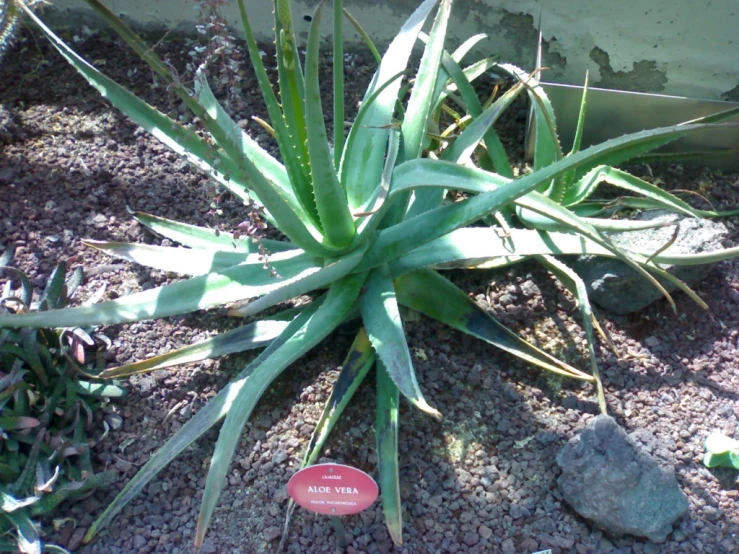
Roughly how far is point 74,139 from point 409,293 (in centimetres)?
129

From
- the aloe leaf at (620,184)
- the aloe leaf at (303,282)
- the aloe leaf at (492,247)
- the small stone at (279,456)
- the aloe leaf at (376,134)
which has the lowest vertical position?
the small stone at (279,456)

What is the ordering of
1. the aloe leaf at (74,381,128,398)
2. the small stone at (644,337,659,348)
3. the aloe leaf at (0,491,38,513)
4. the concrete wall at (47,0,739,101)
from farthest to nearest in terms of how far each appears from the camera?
the concrete wall at (47,0,739,101)
the small stone at (644,337,659,348)
the aloe leaf at (74,381,128,398)
the aloe leaf at (0,491,38,513)

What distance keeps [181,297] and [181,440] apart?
0.30m

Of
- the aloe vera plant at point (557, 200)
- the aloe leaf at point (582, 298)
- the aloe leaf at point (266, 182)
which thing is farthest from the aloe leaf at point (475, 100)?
the aloe leaf at point (266, 182)

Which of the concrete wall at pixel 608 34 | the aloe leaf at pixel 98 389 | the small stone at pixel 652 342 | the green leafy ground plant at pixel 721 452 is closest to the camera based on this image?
the green leafy ground plant at pixel 721 452

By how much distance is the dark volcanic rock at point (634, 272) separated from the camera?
171cm

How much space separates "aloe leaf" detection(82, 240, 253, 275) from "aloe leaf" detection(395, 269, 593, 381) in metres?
0.40

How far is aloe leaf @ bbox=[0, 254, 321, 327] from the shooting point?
1335 mm

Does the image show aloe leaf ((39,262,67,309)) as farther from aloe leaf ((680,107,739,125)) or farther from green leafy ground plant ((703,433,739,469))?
aloe leaf ((680,107,739,125))

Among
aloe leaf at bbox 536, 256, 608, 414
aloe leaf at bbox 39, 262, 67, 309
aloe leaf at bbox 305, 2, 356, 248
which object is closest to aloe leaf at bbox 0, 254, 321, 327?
aloe leaf at bbox 305, 2, 356, 248

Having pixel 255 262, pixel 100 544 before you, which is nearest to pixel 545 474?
pixel 255 262

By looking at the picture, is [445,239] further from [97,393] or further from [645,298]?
[97,393]

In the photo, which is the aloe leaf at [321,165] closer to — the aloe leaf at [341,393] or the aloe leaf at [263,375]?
the aloe leaf at [263,375]

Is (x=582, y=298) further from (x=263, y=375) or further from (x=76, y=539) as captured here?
(x=76, y=539)
